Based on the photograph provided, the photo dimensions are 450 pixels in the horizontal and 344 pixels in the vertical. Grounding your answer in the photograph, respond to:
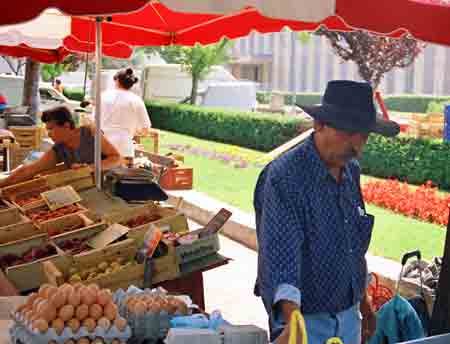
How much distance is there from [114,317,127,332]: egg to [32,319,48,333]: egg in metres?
0.29

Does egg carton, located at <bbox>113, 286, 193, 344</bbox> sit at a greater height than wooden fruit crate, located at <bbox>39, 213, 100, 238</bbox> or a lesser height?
lesser

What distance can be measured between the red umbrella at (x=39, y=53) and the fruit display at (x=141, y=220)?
5411 mm

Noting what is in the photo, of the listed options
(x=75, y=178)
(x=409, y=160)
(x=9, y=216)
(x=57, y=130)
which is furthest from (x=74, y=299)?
(x=409, y=160)

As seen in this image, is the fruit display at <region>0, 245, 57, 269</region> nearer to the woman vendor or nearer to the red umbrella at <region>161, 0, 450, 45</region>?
the woman vendor

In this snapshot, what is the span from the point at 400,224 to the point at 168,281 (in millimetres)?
5249

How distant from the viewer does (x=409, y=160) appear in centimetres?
1384

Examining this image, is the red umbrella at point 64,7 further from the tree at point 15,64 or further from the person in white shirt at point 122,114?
the tree at point 15,64

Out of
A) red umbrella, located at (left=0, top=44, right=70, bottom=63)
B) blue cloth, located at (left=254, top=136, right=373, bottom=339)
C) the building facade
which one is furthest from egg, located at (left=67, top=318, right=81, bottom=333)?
the building facade

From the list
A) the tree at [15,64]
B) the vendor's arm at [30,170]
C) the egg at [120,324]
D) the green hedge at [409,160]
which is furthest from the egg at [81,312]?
the tree at [15,64]

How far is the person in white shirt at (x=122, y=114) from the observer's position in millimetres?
8703

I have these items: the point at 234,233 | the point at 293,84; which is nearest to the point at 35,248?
the point at 234,233

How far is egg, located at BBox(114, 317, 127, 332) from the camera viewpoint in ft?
10.7

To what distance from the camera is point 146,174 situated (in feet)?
20.1

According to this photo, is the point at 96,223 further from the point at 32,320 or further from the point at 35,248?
the point at 32,320
